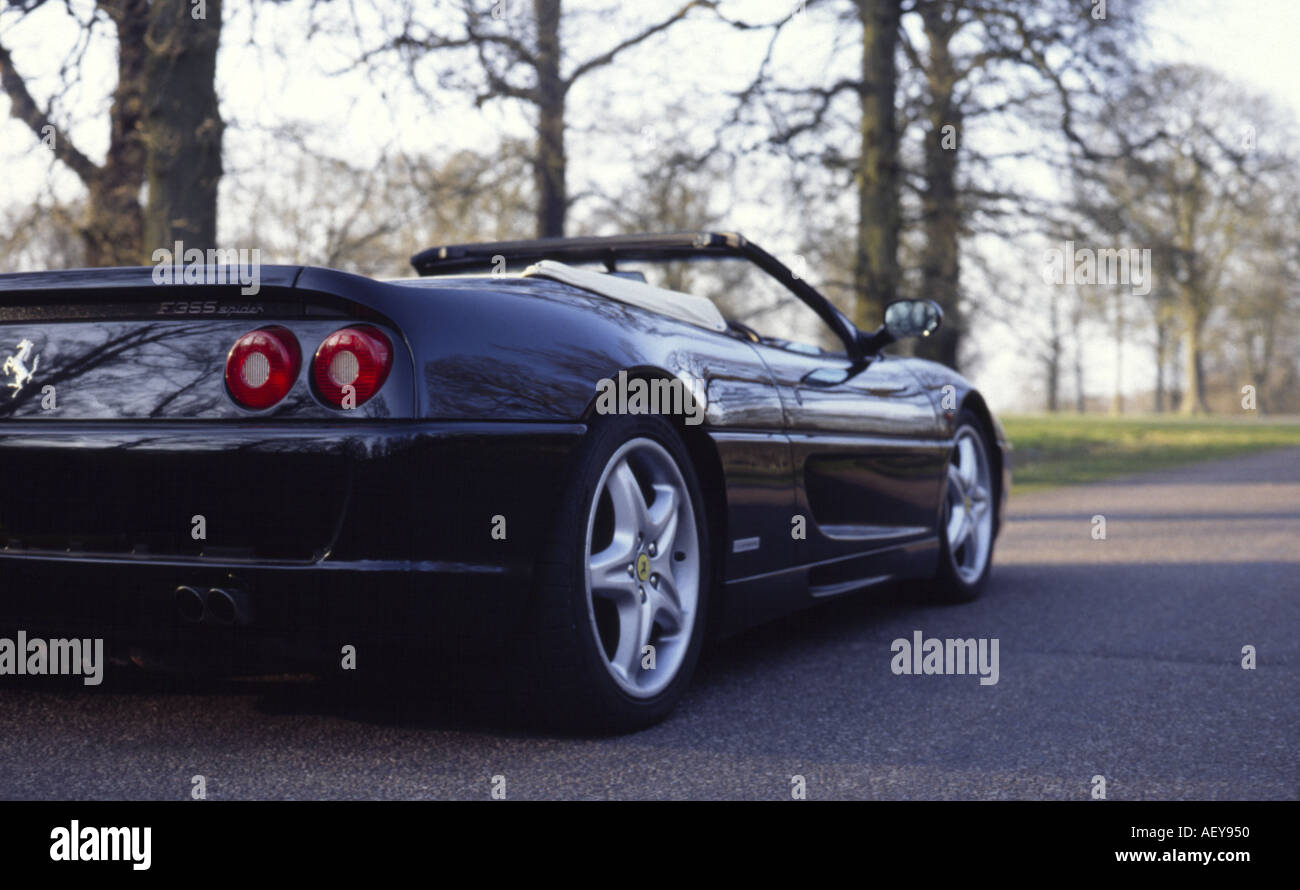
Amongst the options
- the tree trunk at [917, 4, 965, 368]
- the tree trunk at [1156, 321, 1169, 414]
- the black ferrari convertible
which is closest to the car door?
the black ferrari convertible

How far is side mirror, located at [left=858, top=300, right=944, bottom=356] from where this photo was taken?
5.17 m

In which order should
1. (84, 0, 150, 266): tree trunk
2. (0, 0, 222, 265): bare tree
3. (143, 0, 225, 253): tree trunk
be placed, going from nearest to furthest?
(0, 0, 222, 265): bare tree < (143, 0, 225, 253): tree trunk < (84, 0, 150, 266): tree trunk

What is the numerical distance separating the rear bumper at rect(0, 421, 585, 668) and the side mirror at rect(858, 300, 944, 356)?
2485 mm

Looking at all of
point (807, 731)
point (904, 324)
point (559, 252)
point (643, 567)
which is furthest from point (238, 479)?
point (904, 324)

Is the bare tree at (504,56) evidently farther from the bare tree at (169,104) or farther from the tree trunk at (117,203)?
the tree trunk at (117,203)

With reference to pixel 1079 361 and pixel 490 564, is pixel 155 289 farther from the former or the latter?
pixel 1079 361

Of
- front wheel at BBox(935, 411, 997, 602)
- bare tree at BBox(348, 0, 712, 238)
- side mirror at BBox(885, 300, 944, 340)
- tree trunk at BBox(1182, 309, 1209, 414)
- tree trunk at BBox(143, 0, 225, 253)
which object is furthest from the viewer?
tree trunk at BBox(1182, 309, 1209, 414)

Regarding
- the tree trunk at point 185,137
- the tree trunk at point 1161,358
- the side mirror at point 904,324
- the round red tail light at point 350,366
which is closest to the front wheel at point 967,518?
the side mirror at point 904,324

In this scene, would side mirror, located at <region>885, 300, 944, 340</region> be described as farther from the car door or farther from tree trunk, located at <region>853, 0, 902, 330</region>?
tree trunk, located at <region>853, 0, 902, 330</region>

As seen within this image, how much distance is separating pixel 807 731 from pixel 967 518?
107 inches

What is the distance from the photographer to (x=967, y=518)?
5930 mm

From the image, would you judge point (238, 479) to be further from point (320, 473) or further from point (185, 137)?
point (185, 137)
